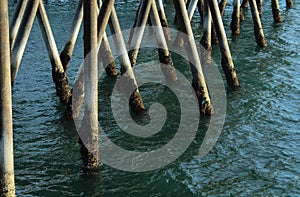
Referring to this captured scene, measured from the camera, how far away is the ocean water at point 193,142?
9656 mm

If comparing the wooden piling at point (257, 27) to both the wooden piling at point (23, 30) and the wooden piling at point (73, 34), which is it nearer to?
the wooden piling at point (73, 34)

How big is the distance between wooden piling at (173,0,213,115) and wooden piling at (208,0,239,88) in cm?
113

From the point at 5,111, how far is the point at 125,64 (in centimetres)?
458

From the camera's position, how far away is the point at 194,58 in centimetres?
1132

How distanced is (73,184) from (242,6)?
577 inches

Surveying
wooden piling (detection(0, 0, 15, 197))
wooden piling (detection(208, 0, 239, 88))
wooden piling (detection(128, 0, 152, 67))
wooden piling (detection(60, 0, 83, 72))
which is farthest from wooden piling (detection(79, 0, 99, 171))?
wooden piling (detection(208, 0, 239, 88))

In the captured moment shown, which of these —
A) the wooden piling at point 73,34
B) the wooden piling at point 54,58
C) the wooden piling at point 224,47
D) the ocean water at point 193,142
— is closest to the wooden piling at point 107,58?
the ocean water at point 193,142

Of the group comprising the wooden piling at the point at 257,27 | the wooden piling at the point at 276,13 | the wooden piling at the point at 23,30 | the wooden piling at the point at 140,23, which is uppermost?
the wooden piling at the point at 23,30

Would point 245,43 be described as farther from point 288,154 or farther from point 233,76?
point 288,154

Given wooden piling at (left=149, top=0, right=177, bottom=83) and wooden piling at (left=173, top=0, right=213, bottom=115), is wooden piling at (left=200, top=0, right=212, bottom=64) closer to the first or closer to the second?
wooden piling at (left=149, top=0, right=177, bottom=83)

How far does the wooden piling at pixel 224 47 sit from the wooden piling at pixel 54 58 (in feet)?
11.0

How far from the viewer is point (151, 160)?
34.8 feet

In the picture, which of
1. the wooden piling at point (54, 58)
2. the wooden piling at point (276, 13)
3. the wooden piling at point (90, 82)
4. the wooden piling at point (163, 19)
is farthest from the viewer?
the wooden piling at point (276, 13)

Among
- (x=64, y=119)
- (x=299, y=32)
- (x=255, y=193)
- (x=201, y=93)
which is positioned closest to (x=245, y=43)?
(x=299, y=32)
